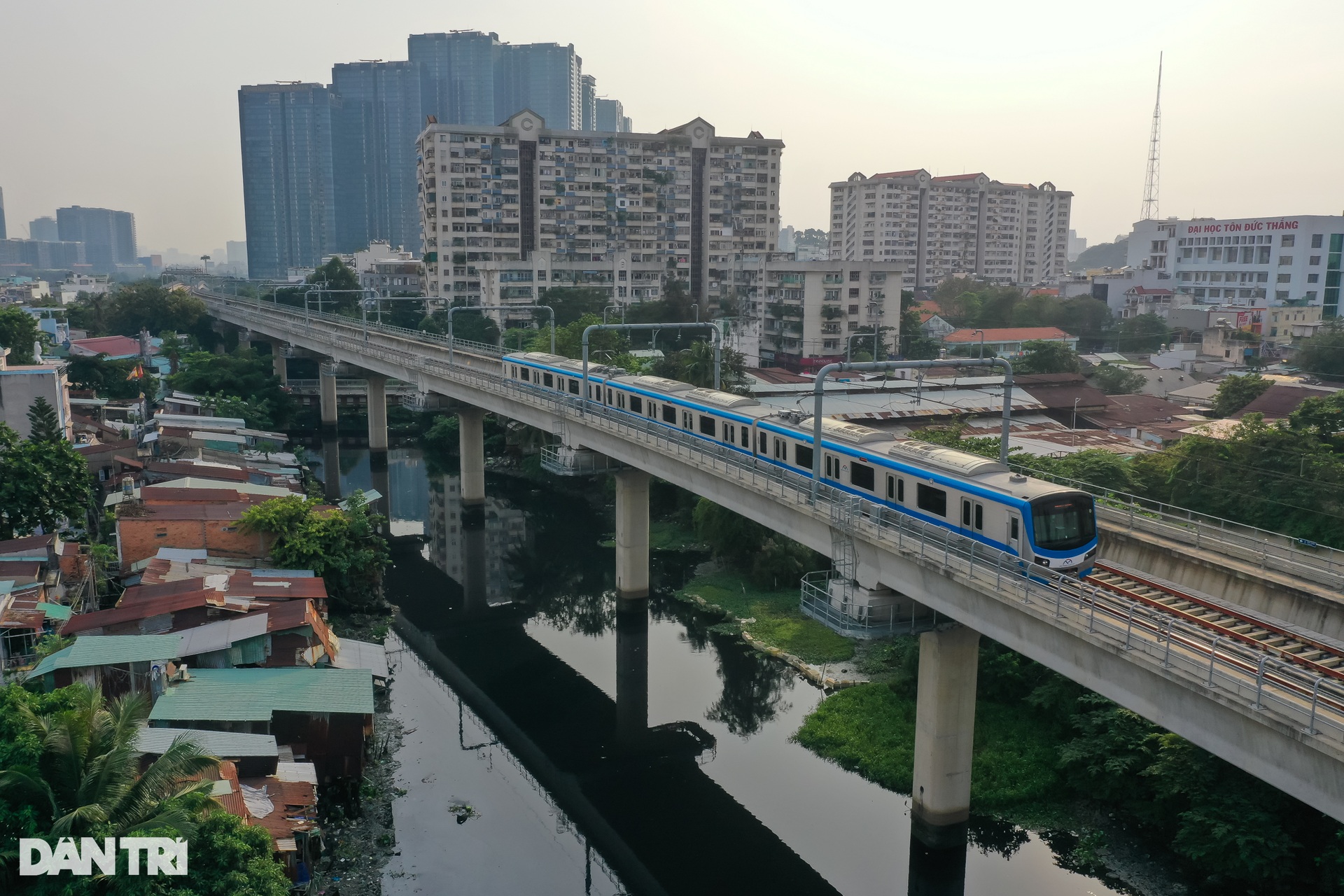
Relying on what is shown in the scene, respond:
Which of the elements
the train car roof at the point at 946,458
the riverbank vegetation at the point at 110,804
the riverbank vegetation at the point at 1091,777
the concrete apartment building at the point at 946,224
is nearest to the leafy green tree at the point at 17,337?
the riverbank vegetation at the point at 110,804

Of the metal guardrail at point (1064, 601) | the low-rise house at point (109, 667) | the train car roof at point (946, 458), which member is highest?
the train car roof at point (946, 458)

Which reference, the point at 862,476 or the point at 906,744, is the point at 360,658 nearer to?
the point at 862,476

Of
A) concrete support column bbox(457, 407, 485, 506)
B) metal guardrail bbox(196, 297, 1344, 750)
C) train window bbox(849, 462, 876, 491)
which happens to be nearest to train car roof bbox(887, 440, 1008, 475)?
train window bbox(849, 462, 876, 491)

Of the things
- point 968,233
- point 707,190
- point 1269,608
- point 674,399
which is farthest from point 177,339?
point 968,233

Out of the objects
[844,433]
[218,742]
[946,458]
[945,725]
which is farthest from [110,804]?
[844,433]

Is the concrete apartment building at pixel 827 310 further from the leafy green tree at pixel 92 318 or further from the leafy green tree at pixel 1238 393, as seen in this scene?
the leafy green tree at pixel 92 318

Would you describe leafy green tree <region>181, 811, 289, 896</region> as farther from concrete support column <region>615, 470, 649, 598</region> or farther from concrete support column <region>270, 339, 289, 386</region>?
concrete support column <region>270, 339, 289, 386</region>

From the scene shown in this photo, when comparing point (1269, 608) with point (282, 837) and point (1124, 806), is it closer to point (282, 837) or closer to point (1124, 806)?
point (1124, 806)
